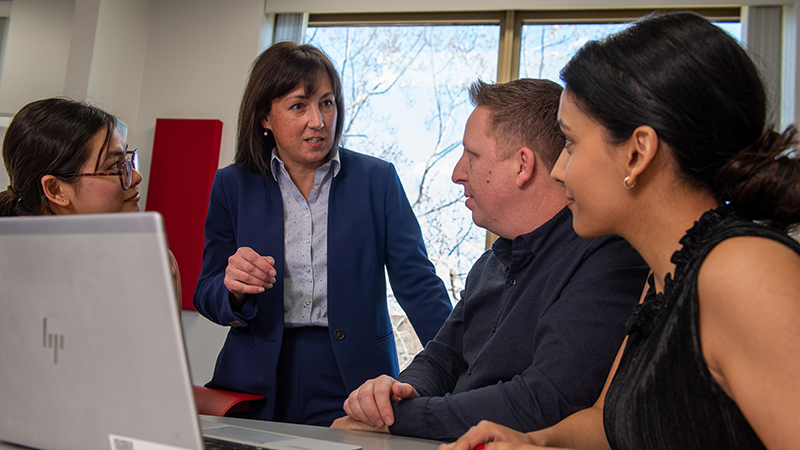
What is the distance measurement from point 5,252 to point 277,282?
106cm

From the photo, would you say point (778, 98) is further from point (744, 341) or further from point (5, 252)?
point (5, 252)

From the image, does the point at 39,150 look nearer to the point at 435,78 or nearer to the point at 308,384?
the point at 308,384

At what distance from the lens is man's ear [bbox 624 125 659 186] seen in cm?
92

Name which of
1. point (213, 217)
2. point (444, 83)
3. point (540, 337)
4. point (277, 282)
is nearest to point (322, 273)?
point (277, 282)

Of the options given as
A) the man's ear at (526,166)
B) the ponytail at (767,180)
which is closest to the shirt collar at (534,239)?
the man's ear at (526,166)

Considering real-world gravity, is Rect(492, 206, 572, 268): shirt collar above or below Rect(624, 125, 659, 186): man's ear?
below

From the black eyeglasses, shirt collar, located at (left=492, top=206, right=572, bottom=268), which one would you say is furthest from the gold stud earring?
the black eyeglasses

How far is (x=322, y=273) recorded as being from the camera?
1830 mm

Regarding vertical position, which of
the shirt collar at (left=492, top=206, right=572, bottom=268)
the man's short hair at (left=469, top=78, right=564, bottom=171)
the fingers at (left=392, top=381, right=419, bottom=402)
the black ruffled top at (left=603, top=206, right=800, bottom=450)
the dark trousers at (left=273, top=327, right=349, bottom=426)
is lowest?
the dark trousers at (left=273, top=327, right=349, bottom=426)

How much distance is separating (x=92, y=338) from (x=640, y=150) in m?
0.82

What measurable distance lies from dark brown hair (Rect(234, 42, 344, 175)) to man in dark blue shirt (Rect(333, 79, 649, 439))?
22.6 inches

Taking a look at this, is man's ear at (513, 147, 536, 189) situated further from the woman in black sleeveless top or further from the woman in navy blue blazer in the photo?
the woman in navy blue blazer

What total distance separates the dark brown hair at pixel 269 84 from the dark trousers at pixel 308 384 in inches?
23.0

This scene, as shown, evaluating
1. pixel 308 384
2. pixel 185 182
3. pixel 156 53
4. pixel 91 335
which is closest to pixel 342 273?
pixel 308 384
